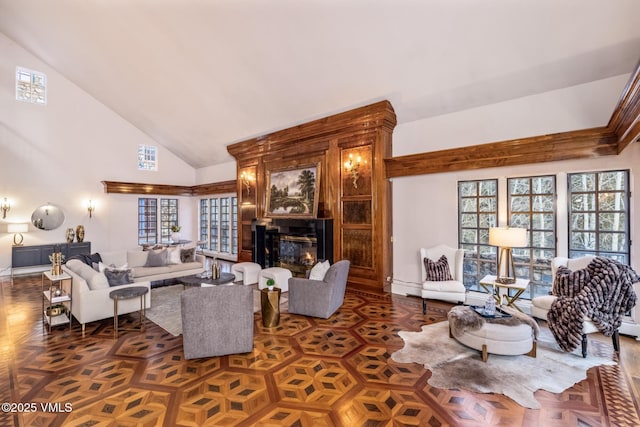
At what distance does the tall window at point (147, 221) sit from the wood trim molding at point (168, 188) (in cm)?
55

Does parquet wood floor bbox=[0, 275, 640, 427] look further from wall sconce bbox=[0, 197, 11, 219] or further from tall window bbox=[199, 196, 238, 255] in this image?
tall window bbox=[199, 196, 238, 255]

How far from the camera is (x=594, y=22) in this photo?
335 cm

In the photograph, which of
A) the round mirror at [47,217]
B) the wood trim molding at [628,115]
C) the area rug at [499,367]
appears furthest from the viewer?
the round mirror at [47,217]

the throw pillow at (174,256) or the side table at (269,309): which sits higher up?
the throw pillow at (174,256)

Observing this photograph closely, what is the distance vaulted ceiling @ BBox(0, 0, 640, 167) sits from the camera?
143 inches

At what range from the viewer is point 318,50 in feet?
16.1

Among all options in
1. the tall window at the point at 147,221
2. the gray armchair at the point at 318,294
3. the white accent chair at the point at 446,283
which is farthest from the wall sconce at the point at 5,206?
the white accent chair at the point at 446,283

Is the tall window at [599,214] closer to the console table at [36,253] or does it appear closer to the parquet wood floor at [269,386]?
the parquet wood floor at [269,386]

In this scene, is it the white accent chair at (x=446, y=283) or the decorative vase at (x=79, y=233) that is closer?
the white accent chair at (x=446, y=283)

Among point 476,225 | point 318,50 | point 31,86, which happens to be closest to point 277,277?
point 476,225

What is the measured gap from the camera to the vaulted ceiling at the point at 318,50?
3629 mm

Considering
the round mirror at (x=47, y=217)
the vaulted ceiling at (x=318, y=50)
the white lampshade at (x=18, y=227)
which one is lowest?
the white lampshade at (x=18, y=227)

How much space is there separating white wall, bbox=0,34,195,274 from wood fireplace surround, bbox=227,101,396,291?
585 cm

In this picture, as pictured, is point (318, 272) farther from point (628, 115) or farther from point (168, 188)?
point (168, 188)
